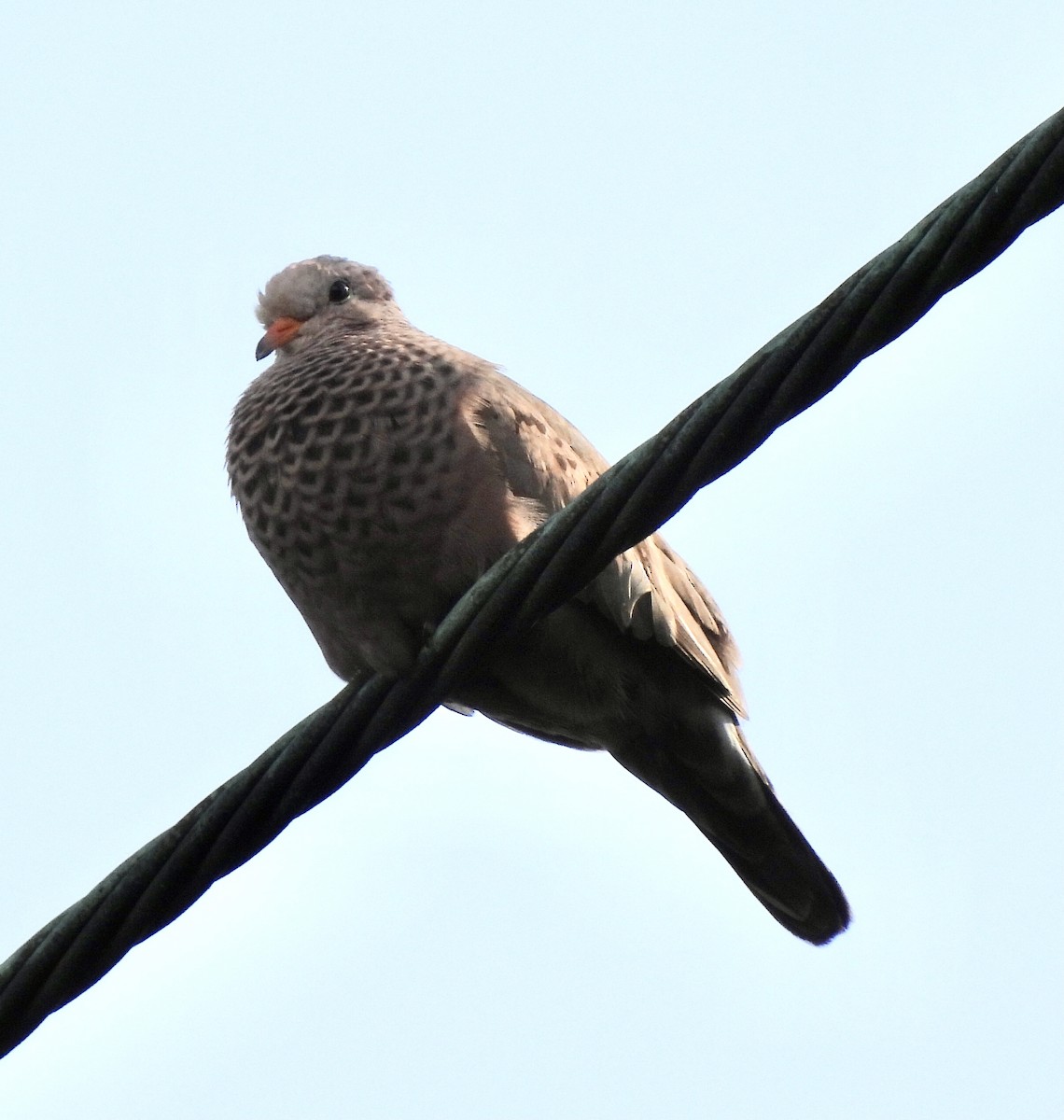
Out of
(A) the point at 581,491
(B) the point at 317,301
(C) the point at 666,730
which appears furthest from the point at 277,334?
(C) the point at 666,730

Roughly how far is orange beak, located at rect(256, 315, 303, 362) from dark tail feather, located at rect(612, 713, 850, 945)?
5.28ft

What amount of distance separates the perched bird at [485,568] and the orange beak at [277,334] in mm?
319

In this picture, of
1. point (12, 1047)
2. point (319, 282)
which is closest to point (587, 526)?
point (12, 1047)

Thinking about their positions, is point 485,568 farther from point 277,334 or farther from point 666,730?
point 277,334

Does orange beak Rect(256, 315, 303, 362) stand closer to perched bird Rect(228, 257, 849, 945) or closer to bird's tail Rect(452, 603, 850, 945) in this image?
perched bird Rect(228, 257, 849, 945)

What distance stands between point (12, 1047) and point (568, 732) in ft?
6.86

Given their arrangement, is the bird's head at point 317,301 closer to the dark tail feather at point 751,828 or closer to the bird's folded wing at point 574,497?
the bird's folded wing at point 574,497

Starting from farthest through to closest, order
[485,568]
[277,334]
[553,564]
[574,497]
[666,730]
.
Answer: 1. [277,334]
2. [666,730]
3. [574,497]
4. [485,568]
5. [553,564]

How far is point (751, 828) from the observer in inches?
206

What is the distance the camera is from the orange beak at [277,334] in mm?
5613

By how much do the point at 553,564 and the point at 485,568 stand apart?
50.3 inches

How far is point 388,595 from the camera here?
4539mm

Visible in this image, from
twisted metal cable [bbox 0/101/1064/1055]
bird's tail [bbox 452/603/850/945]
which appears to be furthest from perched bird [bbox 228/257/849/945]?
twisted metal cable [bbox 0/101/1064/1055]

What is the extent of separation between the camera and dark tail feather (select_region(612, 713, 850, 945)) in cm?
509
